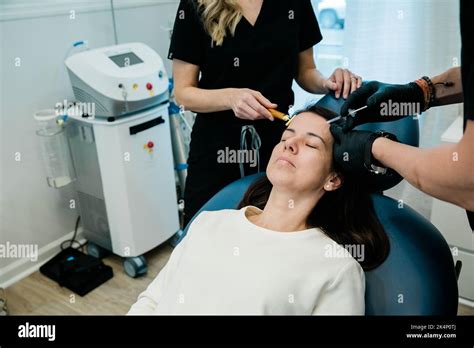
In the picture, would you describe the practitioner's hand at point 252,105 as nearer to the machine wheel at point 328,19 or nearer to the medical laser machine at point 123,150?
the medical laser machine at point 123,150

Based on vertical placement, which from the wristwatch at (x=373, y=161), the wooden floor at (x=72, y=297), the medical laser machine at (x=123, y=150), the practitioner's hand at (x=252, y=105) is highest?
the practitioner's hand at (x=252, y=105)

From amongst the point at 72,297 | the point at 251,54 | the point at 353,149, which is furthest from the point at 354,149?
the point at 72,297

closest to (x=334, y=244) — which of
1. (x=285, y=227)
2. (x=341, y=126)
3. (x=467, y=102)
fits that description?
(x=285, y=227)

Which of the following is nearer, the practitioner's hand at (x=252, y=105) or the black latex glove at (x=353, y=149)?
the black latex glove at (x=353, y=149)

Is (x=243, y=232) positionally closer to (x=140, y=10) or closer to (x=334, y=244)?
(x=334, y=244)

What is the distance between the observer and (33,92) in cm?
209

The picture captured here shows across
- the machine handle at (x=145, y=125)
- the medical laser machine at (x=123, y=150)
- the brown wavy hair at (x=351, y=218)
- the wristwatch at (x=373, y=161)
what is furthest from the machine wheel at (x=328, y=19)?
the wristwatch at (x=373, y=161)

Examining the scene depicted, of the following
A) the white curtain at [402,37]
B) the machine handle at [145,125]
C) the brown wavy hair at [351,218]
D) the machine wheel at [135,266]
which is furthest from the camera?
the machine wheel at [135,266]

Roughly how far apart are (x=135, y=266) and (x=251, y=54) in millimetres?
1304

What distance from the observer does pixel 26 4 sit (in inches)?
77.5

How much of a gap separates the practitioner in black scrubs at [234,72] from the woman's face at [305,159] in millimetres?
185

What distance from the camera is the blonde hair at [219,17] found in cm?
132

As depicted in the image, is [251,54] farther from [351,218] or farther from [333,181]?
[351,218]
